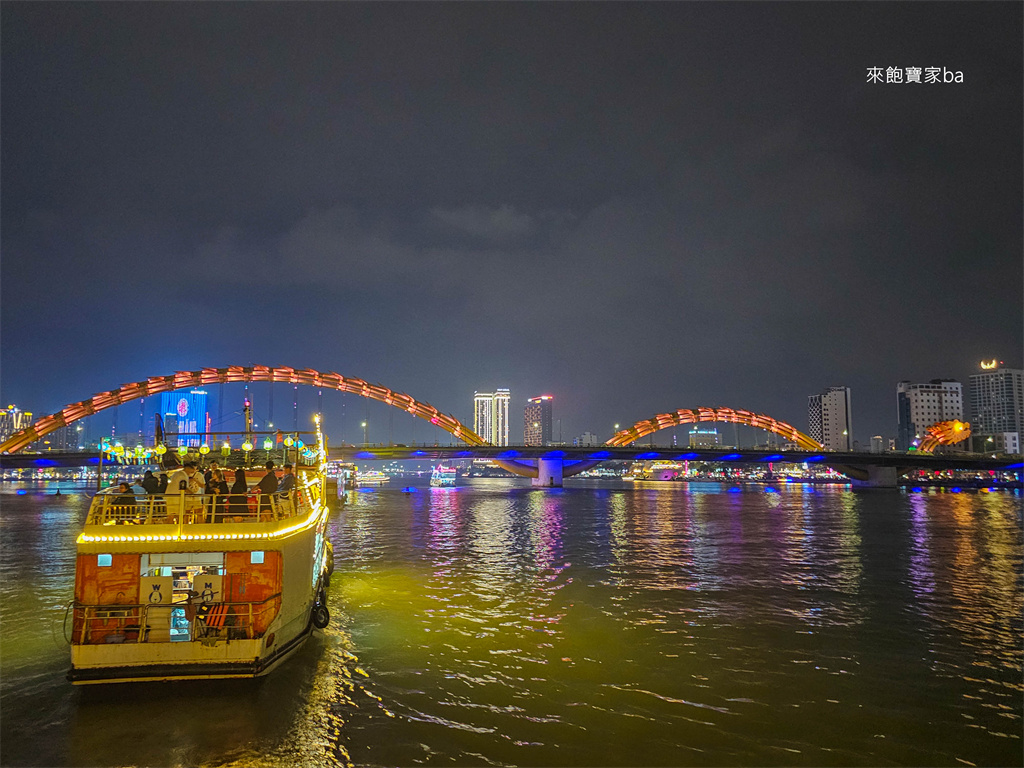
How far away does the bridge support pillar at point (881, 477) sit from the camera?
11538 cm

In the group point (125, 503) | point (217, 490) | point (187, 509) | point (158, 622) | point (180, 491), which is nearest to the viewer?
point (158, 622)

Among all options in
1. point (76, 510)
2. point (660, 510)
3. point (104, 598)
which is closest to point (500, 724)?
point (104, 598)

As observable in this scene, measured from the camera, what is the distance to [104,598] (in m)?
12.5

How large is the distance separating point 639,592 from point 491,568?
24.8 feet

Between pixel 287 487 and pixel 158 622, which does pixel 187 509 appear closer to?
pixel 287 487

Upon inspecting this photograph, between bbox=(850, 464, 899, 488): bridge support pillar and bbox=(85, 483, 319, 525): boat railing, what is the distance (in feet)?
405

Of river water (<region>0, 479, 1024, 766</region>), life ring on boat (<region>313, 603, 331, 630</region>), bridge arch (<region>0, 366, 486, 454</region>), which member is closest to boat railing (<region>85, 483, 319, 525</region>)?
river water (<region>0, 479, 1024, 766</region>)

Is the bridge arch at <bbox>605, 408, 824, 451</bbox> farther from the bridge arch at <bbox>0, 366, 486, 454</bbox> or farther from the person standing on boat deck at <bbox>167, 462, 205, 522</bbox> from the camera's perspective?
the person standing on boat deck at <bbox>167, 462, 205, 522</bbox>

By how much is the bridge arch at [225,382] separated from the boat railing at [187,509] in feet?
347

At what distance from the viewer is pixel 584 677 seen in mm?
13750

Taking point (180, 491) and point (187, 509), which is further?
point (187, 509)

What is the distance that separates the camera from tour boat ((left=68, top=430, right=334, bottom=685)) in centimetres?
1198

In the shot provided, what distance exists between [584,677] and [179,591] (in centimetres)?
883

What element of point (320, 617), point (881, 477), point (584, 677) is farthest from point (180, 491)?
point (881, 477)
